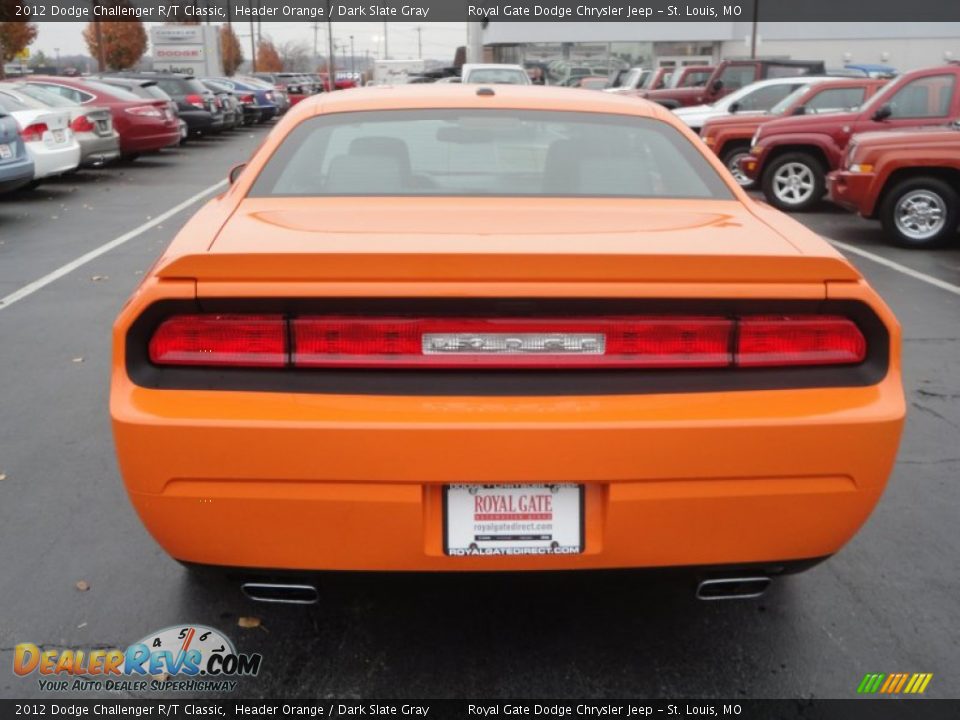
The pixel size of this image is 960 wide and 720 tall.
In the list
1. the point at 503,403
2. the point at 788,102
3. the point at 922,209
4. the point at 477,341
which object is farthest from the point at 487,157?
the point at 788,102

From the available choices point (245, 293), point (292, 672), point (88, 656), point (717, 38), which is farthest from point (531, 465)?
point (717, 38)

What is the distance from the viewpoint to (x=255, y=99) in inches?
1286

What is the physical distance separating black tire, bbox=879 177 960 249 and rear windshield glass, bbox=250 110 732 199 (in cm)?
718

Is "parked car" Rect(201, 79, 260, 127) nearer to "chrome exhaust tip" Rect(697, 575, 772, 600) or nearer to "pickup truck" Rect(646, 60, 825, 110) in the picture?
"pickup truck" Rect(646, 60, 825, 110)

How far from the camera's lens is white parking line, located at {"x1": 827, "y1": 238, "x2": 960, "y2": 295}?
27.6 feet

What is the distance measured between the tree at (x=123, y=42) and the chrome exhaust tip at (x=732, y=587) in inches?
2498

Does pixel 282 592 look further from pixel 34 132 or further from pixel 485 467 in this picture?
pixel 34 132

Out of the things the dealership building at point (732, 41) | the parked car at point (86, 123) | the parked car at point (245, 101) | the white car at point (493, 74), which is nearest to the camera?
the parked car at point (86, 123)

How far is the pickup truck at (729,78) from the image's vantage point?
68.2ft

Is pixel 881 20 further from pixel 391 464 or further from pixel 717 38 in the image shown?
pixel 391 464

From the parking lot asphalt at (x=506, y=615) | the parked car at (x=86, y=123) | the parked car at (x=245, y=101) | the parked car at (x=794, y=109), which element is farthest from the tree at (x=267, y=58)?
the parking lot asphalt at (x=506, y=615)

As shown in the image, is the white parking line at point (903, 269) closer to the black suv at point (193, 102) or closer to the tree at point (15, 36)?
the black suv at point (193, 102)

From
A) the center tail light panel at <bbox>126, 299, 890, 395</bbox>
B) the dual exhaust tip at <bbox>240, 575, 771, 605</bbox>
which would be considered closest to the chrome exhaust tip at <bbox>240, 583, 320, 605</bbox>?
the dual exhaust tip at <bbox>240, 575, 771, 605</bbox>

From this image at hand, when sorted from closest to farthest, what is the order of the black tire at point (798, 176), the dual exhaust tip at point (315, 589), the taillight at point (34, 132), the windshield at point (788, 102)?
the dual exhaust tip at point (315, 589) < the black tire at point (798, 176) < the taillight at point (34, 132) < the windshield at point (788, 102)
